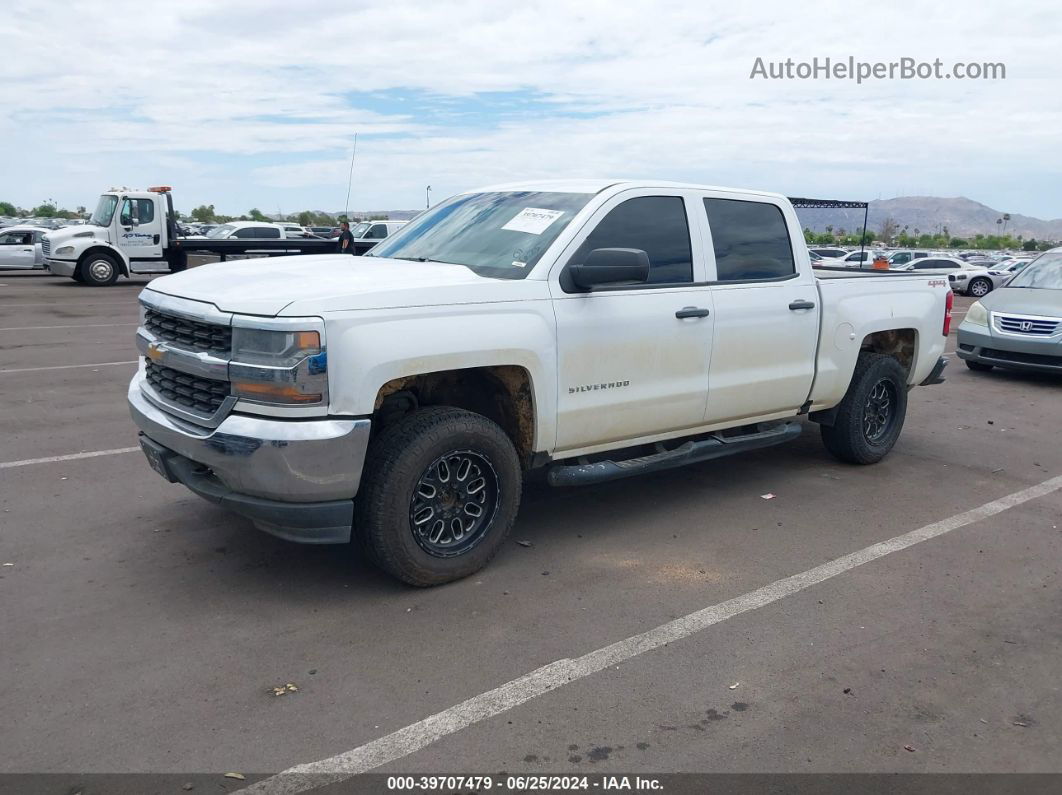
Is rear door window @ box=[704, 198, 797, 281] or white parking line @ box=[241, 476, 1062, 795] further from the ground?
rear door window @ box=[704, 198, 797, 281]

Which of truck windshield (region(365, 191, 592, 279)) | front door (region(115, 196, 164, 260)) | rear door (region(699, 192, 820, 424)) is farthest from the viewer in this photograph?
front door (region(115, 196, 164, 260))

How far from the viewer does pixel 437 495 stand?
459 centimetres

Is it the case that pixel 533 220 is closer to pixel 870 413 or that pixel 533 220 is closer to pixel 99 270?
pixel 870 413

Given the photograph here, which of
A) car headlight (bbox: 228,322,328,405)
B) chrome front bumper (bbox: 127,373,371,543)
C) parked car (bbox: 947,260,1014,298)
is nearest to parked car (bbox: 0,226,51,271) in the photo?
chrome front bumper (bbox: 127,373,371,543)

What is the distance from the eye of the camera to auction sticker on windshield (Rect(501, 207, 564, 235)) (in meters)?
5.20

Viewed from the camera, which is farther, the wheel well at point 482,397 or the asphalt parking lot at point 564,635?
the wheel well at point 482,397

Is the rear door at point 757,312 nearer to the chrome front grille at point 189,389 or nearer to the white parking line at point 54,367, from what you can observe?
the chrome front grille at point 189,389

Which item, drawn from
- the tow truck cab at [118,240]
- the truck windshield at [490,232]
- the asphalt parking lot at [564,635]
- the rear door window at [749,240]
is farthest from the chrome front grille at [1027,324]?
the tow truck cab at [118,240]

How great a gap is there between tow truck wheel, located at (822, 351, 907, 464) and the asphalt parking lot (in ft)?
0.92

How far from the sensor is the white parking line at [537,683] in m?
3.15

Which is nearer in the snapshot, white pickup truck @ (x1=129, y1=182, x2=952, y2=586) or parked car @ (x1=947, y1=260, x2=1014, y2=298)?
white pickup truck @ (x1=129, y1=182, x2=952, y2=586)

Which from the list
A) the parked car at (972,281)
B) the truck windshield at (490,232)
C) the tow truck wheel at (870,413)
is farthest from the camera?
the parked car at (972,281)

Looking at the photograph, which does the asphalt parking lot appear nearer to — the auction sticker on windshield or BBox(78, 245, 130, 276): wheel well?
the auction sticker on windshield

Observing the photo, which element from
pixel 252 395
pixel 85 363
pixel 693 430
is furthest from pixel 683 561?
pixel 85 363
